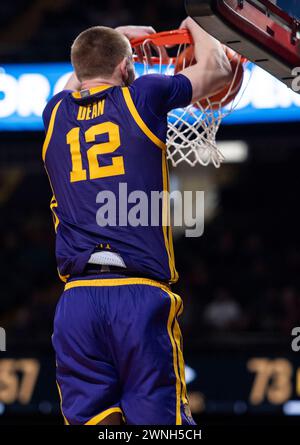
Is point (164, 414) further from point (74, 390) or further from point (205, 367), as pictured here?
point (205, 367)

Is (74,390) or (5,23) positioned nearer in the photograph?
(74,390)

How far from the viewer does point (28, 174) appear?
1397cm

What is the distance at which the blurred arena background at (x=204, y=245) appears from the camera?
834 cm

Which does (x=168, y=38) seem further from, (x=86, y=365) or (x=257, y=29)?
(x=86, y=365)

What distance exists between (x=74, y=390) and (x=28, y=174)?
35.3 ft

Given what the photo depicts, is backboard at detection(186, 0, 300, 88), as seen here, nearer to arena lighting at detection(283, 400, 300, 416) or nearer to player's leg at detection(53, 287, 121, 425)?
player's leg at detection(53, 287, 121, 425)

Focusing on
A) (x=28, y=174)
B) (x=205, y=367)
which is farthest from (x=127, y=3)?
(x=205, y=367)

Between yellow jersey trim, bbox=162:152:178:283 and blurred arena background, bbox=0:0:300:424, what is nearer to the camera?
yellow jersey trim, bbox=162:152:178:283

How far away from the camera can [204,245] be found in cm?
1191

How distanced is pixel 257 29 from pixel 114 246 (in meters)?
0.97

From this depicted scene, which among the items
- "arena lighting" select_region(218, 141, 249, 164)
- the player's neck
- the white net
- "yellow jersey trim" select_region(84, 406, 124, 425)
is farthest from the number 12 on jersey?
"arena lighting" select_region(218, 141, 249, 164)

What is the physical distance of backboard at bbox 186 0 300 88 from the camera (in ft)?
11.0

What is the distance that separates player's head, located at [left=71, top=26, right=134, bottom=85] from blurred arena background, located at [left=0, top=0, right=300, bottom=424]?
5070mm

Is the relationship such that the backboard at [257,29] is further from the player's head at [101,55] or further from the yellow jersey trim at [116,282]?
the yellow jersey trim at [116,282]
